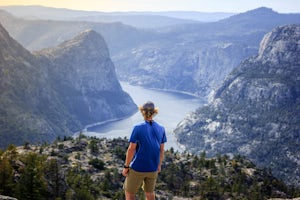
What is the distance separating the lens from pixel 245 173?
15912 centimetres

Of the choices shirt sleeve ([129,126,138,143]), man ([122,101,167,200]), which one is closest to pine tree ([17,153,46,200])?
man ([122,101,167,200])

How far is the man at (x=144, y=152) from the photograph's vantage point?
3166 cm

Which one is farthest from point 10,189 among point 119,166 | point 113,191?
point 119,166

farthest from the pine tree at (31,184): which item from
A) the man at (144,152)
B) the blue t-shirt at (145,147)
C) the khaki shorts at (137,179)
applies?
the blue t-shirt at (145,147)

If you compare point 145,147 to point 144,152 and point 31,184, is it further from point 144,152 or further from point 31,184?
point 31,184

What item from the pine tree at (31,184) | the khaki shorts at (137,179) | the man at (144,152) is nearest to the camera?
the man at (144,152)

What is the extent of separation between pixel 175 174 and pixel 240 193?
70.9 feet

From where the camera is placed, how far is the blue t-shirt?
31656mm

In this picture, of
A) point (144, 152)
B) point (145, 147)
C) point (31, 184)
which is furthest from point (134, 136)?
point (31, 184)

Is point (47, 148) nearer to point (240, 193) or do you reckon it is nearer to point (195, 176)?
point (195, 176)

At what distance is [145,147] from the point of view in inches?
1254

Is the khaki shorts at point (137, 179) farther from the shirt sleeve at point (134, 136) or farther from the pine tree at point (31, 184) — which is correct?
the pine tree at point (31, 184)

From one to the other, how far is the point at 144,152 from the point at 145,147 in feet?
1.16

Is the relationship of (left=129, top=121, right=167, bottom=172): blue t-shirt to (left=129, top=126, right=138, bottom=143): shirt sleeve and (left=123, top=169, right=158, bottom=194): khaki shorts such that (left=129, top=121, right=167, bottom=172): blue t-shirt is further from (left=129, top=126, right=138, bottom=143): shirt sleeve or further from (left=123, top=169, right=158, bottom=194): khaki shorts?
(left=123, top=169, right=158, bottom=194): khaki shorts
